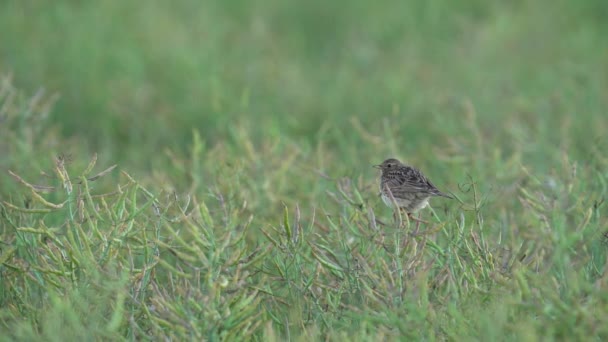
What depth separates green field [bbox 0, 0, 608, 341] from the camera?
3668mm

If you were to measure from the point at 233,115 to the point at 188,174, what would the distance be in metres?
1.70

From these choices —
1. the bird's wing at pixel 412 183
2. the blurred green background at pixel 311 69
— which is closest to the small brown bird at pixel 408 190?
the bird's wing at pixel 412 183

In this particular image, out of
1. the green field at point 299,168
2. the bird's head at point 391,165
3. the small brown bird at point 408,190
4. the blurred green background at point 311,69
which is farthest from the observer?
the blurred green background at point 311,69

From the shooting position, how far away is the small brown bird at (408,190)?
16.4ft

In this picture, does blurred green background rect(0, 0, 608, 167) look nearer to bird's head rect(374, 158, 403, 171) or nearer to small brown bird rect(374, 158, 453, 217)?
bird's head rect(374, 158, 403, 171)

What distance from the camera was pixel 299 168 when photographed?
647cm

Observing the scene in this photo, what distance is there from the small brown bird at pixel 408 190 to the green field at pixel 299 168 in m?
0.15

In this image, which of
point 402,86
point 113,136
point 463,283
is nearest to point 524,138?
point 402,86

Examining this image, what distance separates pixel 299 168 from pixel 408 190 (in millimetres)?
1513

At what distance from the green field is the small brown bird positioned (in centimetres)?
15

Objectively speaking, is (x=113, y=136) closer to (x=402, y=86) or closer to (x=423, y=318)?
(x=402, y=86)

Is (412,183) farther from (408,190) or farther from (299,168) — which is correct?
(299,168)

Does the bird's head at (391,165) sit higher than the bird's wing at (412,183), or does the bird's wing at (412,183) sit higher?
the bird's wing at (412,183)

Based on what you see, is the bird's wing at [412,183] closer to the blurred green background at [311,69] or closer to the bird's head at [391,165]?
the bird's head at [391,165]
